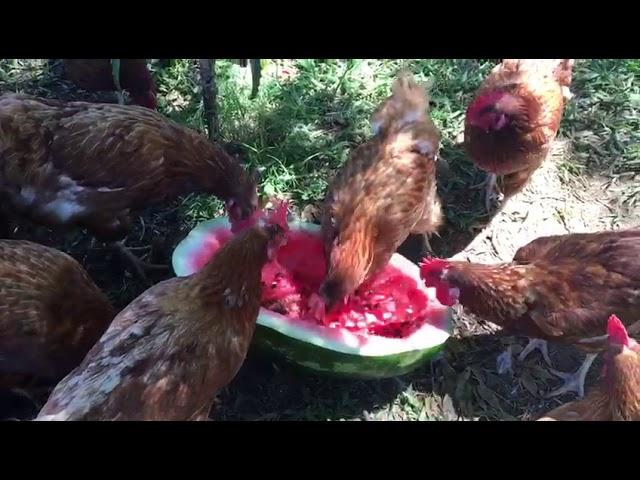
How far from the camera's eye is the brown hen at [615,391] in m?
2.76

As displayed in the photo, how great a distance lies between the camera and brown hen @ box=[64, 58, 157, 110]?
4.34 meters

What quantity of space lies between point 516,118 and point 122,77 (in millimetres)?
2426

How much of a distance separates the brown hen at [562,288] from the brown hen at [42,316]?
1.61 m

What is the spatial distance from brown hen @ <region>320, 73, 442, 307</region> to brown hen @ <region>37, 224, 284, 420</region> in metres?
0.35

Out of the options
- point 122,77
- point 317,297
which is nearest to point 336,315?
point 317,297

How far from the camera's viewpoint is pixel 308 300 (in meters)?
3.41

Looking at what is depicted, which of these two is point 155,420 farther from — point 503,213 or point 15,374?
point 503,213

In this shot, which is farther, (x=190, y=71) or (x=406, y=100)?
(x=190, y=71)

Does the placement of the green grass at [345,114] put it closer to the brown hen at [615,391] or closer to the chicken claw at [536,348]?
the chicken claw at [536,348]

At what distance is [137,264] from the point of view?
3.81 m

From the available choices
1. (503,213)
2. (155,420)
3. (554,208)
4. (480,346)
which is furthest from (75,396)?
(554,208)
